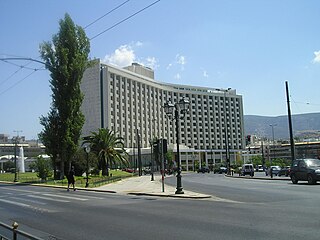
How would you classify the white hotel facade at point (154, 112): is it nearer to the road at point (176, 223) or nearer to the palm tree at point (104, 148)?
the palm tree at point (104, 148)

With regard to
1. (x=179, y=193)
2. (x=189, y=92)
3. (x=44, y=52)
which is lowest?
(x=179, y=193)

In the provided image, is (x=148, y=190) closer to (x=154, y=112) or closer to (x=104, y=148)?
(x=104, y=148)

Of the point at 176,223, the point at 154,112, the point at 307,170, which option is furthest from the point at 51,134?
the point at 154,112

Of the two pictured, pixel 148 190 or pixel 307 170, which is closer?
pixel 307 170

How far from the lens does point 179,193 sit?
72.1 feet

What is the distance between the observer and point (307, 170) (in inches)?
1014

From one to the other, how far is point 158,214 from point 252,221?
3775 mm

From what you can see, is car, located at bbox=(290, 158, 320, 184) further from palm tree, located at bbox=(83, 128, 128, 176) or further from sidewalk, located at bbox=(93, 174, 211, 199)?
palm tree, located at bbox=(83, 128, 128, 176)

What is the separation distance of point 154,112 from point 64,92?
111586 millimetres

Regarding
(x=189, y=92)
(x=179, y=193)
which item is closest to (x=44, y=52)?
(x=179, y=193)

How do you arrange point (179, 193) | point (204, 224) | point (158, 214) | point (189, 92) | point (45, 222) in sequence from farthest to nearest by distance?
point (189, 92) < point (179, 193) < point (158, 214) < point (45, 222) < point (204, 224)

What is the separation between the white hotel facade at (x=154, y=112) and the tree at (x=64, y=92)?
62.2 m

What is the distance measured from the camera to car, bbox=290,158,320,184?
2534 cm

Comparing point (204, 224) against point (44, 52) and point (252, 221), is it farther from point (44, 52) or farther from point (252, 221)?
point (44, 52)
